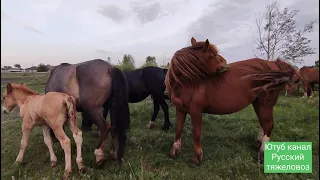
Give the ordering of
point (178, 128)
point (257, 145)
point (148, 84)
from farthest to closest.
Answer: point (148, 84), point (257, 145), point (178, 128)

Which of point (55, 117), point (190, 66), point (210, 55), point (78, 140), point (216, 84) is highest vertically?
point (210, 55)

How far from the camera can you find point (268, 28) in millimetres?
18000

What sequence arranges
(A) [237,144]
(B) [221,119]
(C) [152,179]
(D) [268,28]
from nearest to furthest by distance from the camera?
(C) [152,179]
(A) [237,144]
(B) [221,119]
(D) [268,28]

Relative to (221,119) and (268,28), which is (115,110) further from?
(268,28)

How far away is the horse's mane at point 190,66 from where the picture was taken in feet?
11.1

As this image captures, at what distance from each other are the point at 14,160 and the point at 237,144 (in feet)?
13.8

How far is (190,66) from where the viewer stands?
3396 millimetres

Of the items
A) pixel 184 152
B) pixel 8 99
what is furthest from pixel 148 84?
pixel 8 99

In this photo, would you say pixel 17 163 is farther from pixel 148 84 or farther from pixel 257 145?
pixel 257 145

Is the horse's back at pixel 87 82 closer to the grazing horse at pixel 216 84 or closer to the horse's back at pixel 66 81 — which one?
the horse's back at pixel 66 81

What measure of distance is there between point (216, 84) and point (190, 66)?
507 mm

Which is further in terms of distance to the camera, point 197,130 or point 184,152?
point 184,152

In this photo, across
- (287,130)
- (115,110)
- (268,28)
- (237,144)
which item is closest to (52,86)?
(115,110)

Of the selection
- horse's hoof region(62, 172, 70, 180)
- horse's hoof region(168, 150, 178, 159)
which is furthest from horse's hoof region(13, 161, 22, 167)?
horse's hoof region(168, 150, 178, 159)
